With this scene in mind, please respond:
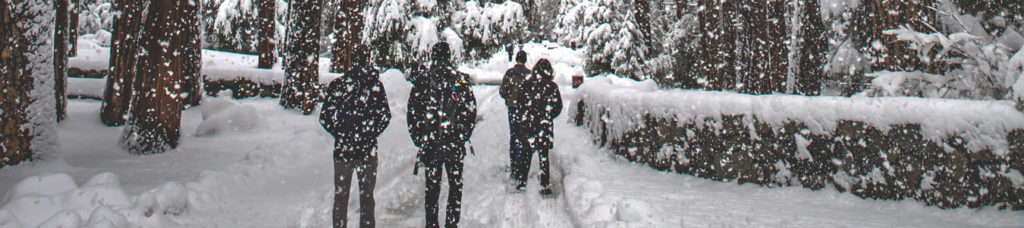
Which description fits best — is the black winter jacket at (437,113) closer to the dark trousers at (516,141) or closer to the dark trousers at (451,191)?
the dark trousers at (451,191)

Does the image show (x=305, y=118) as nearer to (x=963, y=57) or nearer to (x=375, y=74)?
(x=375, y=74)

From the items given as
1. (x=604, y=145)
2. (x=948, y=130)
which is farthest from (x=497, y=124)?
(x=948, y=130)

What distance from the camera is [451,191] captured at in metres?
4.38

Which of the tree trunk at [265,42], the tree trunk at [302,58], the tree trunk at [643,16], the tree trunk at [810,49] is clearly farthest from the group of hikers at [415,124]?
the tree trunk at [643,16]

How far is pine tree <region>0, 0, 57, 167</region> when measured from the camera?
5.43m

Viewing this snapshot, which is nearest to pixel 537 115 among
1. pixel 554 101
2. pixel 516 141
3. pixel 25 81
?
pixel 554 101

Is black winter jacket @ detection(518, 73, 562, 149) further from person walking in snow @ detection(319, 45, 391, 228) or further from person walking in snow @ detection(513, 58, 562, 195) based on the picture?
person walking in snow @ detection(319, 45, 391, 228)

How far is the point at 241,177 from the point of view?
20.5 ft

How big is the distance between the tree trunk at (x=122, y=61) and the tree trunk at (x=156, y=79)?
4.28 feet

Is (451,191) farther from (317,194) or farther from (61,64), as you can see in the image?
(61,64)

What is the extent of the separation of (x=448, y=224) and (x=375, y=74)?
1330 millimetres

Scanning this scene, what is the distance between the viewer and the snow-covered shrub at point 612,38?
22.8m

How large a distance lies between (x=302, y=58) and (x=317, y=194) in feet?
19.9

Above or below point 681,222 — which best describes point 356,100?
above
